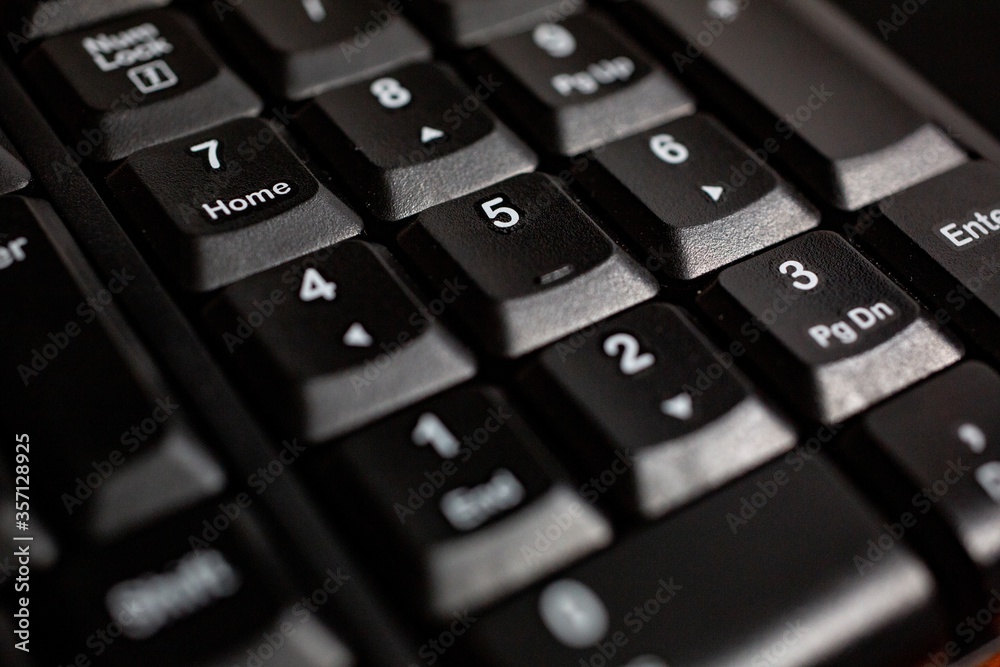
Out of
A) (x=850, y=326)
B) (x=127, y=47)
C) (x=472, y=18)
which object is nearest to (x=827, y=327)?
(x=850, y=326)

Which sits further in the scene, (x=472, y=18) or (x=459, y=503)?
(x=472, y=18)

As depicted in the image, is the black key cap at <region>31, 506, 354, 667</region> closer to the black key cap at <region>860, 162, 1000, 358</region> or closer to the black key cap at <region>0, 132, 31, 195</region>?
the black key cap at <region>0, 132, 31, 195</region>

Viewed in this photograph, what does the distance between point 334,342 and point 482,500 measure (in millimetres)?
87

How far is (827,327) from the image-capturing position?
42 centimetres

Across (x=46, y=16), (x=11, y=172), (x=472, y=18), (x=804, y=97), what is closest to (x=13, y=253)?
(x=11, y=172)

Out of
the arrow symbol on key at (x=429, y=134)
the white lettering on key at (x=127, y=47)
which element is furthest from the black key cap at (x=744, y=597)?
the white lettering on key at (x=127, y=47)

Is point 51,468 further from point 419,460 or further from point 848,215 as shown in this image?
point 848,215

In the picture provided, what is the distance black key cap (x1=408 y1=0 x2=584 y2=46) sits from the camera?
1.72 feet

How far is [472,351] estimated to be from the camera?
410 mm

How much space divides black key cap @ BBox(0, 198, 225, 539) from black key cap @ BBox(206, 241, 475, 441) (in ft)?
0.11

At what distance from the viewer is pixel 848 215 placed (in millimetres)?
476

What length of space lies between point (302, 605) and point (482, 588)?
0.06 meters

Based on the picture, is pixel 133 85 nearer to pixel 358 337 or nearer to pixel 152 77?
pixel 152 77

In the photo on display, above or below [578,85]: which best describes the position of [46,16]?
below
